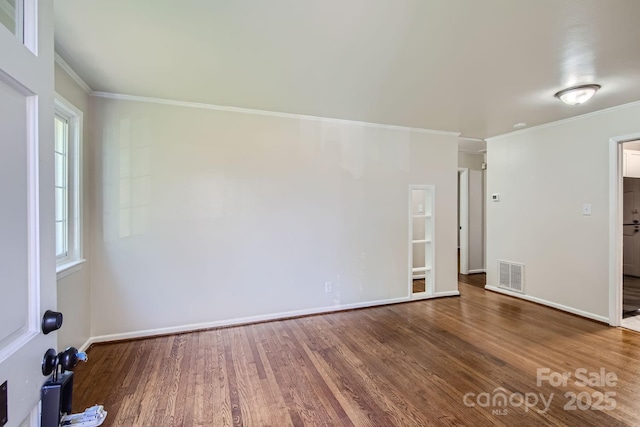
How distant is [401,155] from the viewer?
4.30 meters

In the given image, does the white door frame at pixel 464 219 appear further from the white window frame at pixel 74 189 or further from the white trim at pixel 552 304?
the white window frame at pixel 74 189

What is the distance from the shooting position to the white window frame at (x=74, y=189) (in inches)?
Result: 105

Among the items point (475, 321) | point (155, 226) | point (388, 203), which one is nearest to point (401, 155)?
point (388, 203)

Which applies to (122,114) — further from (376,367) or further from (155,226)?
(376,367)

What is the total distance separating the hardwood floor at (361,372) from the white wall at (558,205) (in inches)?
20.4

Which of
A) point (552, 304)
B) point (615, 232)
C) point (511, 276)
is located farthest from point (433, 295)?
point (615, 232)

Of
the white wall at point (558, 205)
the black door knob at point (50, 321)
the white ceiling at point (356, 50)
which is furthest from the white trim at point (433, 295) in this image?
the black door knob at point (50, 321)

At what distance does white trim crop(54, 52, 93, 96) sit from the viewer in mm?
2276

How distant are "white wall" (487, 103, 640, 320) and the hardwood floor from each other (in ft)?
1.70

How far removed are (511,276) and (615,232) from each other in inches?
57.6

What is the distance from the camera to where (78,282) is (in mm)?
2717

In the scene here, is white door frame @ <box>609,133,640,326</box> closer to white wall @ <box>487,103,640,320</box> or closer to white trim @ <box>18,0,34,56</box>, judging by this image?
white wall @ <box>487,103,640,320</box>

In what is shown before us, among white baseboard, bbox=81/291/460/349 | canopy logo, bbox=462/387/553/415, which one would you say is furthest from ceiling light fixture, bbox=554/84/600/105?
white baseboard, bbox=81/291/460/349

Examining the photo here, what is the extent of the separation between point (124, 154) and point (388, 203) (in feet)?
10.5
